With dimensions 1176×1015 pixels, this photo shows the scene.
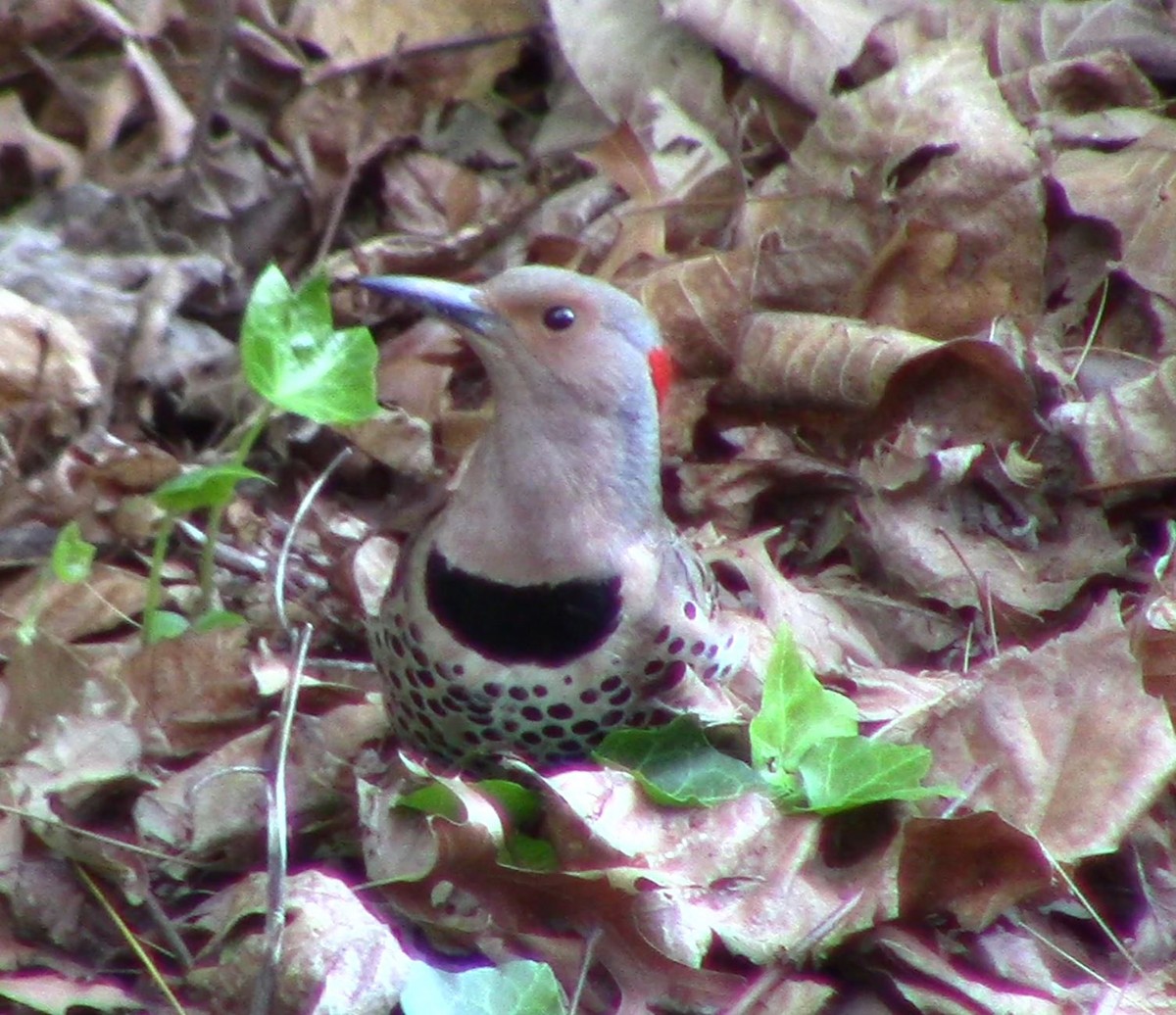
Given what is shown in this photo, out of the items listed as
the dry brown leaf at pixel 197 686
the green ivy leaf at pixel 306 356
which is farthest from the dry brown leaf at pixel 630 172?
the dry brown leaf at pixel 197 686

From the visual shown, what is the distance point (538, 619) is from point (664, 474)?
1487mm

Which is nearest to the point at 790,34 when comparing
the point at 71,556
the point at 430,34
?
the point at 430,34

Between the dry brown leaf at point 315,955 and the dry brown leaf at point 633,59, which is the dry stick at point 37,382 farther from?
the dry brown leaf at point 633,59

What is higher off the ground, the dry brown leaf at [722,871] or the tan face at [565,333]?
the tan face at [565,333]

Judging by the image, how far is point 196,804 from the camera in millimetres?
3910

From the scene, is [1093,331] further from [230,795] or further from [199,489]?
[230,795]

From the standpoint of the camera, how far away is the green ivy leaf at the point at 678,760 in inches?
140

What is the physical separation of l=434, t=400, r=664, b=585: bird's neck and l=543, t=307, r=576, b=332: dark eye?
183 mm

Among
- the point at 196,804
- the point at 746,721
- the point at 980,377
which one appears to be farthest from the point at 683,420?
the point at 196,804

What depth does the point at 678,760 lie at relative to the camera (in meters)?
3.63

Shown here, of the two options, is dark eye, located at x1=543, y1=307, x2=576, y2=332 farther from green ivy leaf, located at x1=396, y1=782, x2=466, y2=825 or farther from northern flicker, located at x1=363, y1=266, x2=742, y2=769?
green ivy leaf, located at x1=396, y1=782, x2=466, y2=825

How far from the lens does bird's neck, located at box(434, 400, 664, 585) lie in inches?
146

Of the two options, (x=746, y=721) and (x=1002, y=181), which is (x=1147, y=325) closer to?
(x=1002, y=181)

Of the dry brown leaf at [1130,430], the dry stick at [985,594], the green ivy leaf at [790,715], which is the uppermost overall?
the green ivy leaf at [790,715]
